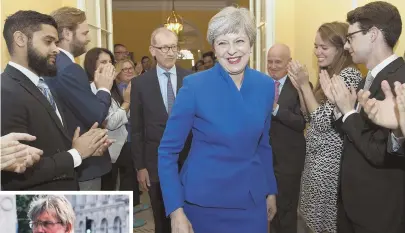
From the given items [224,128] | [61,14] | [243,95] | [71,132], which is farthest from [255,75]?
[61,14]

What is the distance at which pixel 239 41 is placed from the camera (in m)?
1.34

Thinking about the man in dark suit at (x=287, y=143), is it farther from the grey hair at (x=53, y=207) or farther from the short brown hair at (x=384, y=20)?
the grey hair at (x=53, y=207)

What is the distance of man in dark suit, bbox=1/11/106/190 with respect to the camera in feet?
4.23

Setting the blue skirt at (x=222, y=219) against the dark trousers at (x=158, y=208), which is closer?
the blue skirt at (x=222, y=219)

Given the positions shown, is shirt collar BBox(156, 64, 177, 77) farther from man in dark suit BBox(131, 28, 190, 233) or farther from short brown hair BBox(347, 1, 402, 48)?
short brown hair BBox(347, 1, 402, 48)

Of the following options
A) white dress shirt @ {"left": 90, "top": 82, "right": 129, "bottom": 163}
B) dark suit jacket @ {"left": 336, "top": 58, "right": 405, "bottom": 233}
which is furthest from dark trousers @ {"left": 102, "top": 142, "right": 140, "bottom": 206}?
dark suit jacket @ {"left": 336, "top": 58, "right": 405, "bottom": 233}

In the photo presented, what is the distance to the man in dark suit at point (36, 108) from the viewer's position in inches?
50.8

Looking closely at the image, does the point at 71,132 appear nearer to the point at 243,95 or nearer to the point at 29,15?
the point at 29,15

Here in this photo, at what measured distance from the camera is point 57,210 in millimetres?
967

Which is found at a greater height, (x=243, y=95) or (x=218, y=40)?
(x=218, y=40)

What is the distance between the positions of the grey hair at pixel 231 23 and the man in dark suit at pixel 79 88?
66 centimetres

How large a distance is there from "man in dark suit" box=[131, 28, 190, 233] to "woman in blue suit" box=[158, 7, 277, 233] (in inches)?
36.0

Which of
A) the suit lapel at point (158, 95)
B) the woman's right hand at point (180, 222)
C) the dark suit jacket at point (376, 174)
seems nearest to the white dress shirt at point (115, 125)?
the suit lapel at point (158, 95)

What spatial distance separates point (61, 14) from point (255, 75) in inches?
42.3
